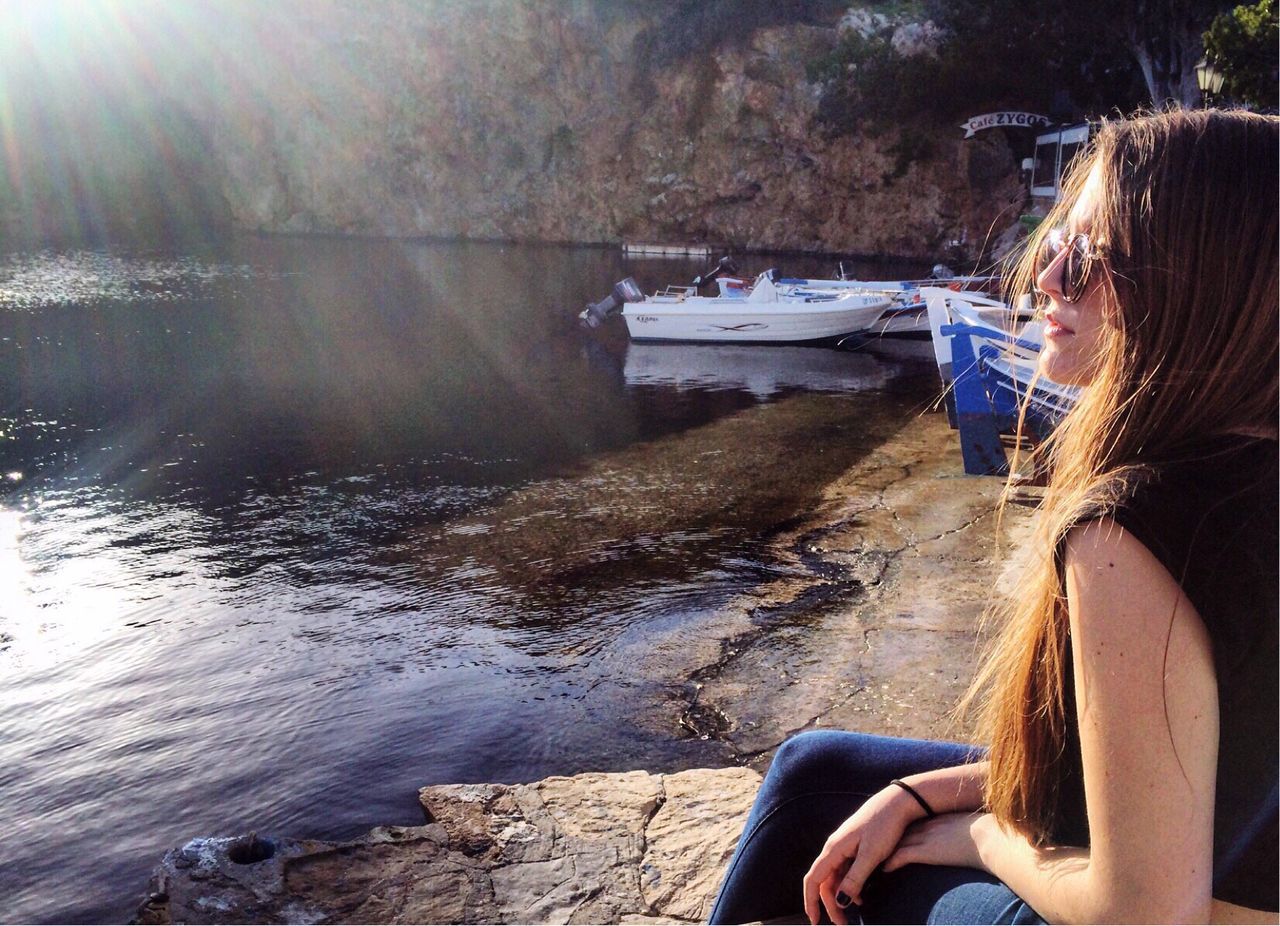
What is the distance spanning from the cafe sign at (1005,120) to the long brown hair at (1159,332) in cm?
3700

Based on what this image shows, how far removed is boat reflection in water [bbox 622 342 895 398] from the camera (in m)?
16.5

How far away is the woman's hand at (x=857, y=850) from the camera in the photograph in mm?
1576

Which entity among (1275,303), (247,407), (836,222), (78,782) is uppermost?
(836,222)

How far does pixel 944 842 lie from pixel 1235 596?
610 millimetres

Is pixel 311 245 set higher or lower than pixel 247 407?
higher

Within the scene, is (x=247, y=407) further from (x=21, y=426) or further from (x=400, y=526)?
(x=400, y=526)

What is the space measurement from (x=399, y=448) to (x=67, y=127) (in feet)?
187

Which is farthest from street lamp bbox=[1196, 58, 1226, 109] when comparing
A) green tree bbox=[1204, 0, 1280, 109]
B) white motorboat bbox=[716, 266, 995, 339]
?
white motorboat bbox=[716, 266, 995, 339]

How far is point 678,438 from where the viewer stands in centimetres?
1244

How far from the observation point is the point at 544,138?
160ft

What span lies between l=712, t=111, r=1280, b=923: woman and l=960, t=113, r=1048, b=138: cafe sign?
121 ft

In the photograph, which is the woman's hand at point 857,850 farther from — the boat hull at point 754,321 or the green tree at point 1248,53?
the green tree at point 1248,53

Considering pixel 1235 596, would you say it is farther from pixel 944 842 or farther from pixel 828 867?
pixel 828 867

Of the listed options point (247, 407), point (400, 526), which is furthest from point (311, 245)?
point (400, 526)
